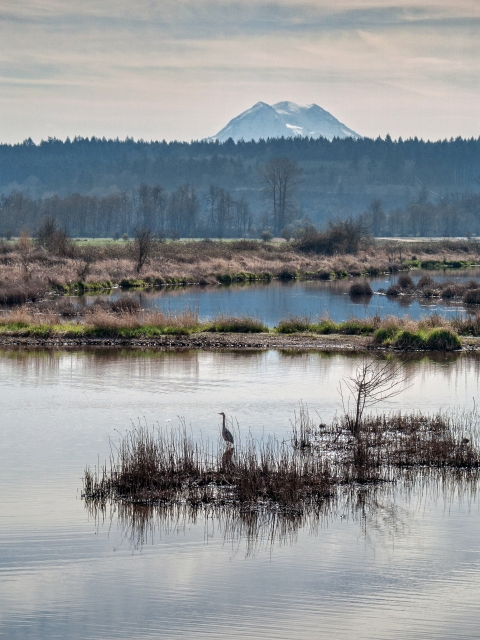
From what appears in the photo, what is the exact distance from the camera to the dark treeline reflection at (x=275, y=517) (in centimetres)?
1381

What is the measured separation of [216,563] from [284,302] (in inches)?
1785

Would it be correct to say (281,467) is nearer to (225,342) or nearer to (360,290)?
(225,342)

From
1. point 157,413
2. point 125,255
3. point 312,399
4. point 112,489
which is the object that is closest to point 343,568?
point 112,489

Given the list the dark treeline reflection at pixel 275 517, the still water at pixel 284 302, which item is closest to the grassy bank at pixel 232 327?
the still water at pixel 284 302

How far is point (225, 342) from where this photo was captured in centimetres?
3625

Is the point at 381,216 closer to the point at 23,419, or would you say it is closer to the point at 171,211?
the point at 171,211

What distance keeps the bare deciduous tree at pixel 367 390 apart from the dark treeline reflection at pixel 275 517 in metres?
3.44

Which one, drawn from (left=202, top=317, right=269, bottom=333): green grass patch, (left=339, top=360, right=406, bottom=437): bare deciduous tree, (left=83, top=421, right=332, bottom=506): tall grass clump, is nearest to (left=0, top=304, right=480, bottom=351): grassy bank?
(left=202, top=317, right=269, bottom=333): green grass patch

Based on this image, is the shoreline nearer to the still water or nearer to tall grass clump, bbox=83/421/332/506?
the still water

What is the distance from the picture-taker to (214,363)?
31.6 metres

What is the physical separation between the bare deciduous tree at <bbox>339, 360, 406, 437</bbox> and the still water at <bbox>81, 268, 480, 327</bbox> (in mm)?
17073

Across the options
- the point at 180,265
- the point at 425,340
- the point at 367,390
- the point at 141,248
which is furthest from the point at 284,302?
the point at 367,390

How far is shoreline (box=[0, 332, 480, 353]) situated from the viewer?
116 ft

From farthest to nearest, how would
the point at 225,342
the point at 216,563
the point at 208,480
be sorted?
the point at 225,342 < the point at 208,480 < the point at 216,563
